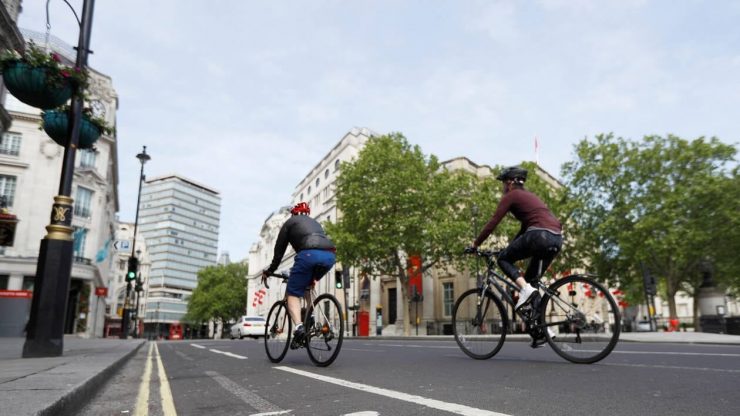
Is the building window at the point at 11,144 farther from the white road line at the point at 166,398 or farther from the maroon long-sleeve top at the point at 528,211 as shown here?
the maroon long-sleeve top at the point at 528,211

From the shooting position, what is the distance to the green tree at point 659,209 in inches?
1107

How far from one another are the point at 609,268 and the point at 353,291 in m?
19.9

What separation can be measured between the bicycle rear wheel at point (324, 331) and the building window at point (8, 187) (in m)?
32.9

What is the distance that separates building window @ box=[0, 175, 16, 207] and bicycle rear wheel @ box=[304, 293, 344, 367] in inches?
1294

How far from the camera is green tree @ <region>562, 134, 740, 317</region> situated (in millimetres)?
28125

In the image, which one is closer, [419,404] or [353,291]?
[419,404]

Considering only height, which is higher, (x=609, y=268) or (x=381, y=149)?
(x=381, y=149)

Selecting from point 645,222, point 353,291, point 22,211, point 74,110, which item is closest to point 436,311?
point 353,291

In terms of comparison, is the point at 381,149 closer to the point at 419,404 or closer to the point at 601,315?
the point at 601,315

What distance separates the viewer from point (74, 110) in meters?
7.02

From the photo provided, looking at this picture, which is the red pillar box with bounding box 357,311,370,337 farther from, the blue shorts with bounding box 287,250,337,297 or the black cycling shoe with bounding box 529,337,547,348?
the black cycling shoe with bounding box 529,337,547,348

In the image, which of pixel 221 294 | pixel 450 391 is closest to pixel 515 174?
pixel 450 391

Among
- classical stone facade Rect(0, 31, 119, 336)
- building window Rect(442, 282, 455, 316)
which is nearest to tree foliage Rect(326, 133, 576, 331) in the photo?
building window Rect(442, 282, 455, 316)

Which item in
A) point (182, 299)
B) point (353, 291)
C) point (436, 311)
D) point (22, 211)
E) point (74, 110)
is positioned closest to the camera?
point (74, 110)
